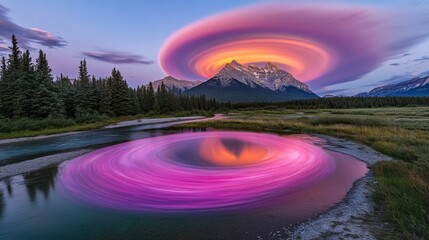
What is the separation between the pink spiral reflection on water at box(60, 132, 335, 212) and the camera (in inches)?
368

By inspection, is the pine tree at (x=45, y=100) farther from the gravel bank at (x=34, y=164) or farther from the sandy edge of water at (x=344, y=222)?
the sandy edge of water at (x=344, y=222)

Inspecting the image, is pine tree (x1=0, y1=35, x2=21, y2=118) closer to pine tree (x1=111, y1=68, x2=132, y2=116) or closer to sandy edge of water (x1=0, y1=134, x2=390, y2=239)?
pine tree (x1=111, y1=68, x2=132, y2=116)

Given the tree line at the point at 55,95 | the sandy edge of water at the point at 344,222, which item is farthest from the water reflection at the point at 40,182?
the tree line at the point at 55,95

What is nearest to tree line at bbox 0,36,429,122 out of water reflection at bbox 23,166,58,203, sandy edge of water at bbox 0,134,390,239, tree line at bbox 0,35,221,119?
tree line at bbox 0,35,221,119

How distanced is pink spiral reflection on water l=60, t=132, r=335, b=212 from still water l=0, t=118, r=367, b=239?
4 cm

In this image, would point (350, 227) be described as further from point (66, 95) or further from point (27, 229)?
point (66, 95)

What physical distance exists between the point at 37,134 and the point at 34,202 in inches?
993

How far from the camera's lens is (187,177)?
12.7 m

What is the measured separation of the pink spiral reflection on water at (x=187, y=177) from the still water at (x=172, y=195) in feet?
0.13

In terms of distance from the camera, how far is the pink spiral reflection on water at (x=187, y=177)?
30.6 ft

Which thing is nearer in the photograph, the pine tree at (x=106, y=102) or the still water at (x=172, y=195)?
the still water at (x=172, y=195)

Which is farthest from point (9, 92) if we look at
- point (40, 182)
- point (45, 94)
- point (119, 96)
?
point (40, 182)

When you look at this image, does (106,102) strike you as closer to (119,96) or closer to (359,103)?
(119,96)

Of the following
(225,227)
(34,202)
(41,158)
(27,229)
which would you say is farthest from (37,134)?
(225,227)
